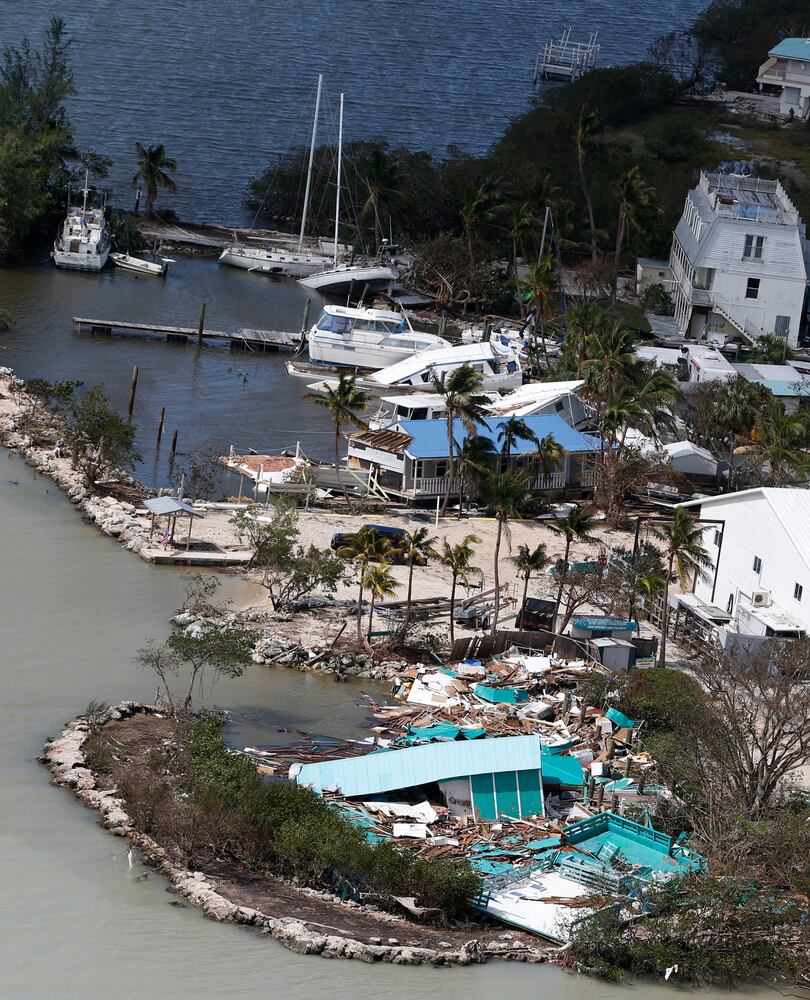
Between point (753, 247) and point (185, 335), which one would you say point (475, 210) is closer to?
point (753, 247)

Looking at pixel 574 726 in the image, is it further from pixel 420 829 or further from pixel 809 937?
pixel 809 937

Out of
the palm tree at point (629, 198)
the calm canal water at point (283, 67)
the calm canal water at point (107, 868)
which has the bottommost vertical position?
the calm canal water at point (107, 868)

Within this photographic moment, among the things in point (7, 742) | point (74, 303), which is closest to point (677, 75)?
point (74, 303)

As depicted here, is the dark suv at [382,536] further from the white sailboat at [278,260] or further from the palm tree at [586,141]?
the white sailboat at [278,260]

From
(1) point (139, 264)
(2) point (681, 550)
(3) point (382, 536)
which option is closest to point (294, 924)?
(3) point (382, 536)

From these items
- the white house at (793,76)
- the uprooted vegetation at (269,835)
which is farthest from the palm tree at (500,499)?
the white house at (793,76)

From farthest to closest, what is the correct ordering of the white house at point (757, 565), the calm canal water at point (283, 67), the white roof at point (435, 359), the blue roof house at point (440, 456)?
1. the calm canal water at point (283, 67)
2. the white roof at point (435, 359)
3. the blue roof house at point (440, 456)
4. the white house at point (757, 565)

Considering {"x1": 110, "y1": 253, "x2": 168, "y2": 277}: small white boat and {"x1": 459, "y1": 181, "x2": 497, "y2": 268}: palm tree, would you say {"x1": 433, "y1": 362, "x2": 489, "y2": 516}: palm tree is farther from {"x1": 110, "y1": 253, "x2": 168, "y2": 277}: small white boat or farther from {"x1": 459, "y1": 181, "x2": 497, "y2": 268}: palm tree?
{"x1": 110, "y1": 253, "x2": 168, "y2": 277}: small white boat
